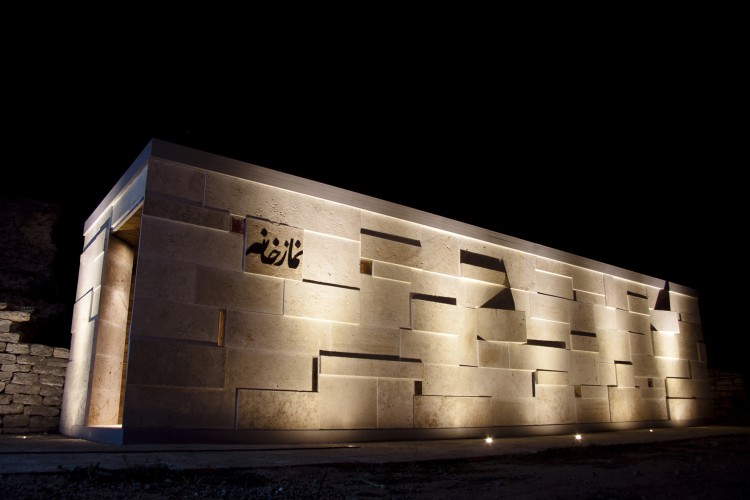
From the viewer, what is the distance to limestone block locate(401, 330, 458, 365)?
7.28 m

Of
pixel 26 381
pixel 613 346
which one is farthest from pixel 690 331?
pixel 26 381

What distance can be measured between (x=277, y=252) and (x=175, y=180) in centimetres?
137

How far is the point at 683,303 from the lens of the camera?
1215cm

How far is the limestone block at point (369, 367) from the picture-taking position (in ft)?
21.5

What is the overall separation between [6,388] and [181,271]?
3502mm

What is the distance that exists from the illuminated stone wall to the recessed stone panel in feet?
0.05

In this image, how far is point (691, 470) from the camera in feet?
13.4

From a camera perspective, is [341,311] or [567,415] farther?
[567,415]

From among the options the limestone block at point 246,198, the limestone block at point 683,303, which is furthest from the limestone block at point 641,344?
the limestone block at point 246,198

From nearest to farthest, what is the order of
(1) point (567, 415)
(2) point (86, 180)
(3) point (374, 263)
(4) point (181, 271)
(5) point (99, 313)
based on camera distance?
(4) point (181, 271)
(5) point (99, 313)
(3) point (374, 263)
(1) point (567, 415)
(2) point (86, 180)

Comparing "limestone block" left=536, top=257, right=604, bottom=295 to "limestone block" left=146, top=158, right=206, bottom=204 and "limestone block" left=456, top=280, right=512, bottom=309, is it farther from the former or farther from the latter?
"limestone block" left=146, top=158, right=206, bottom=204

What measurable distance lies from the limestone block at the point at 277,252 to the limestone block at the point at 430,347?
59.8 inches

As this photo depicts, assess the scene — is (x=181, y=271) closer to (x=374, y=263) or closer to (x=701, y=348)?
(x=374, y=263)

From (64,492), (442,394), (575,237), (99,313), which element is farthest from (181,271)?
(575,237)
